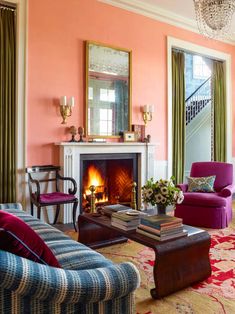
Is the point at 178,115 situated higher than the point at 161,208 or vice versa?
the point at 178,115

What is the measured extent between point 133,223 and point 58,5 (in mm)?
3484

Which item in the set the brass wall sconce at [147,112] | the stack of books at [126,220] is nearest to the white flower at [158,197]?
the stack of books at [126,220]

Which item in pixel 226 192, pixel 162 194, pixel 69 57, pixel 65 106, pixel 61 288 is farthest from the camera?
pixel 69 57

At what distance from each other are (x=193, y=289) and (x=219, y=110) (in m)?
5.12

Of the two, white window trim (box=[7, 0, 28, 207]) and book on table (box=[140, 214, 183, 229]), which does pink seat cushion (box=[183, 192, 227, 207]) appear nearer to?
book on table (box=[140, 214, 183, 229])

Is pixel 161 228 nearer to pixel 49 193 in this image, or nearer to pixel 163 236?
pixel 163 236

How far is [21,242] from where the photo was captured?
1.33 m

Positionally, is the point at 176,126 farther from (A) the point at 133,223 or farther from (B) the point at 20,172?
(A) the point at 133,223

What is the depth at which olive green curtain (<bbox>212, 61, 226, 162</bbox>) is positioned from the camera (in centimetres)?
670

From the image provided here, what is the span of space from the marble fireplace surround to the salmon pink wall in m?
0.22

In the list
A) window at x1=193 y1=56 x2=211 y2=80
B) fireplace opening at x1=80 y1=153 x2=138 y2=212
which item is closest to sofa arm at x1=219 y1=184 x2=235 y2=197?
fireplace opening at x1=80 y1=153 x2=138 y2=212

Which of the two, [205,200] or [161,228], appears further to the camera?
[205,200]

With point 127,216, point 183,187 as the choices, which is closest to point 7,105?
point 127,216

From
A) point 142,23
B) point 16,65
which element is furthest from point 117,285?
point 142,23
